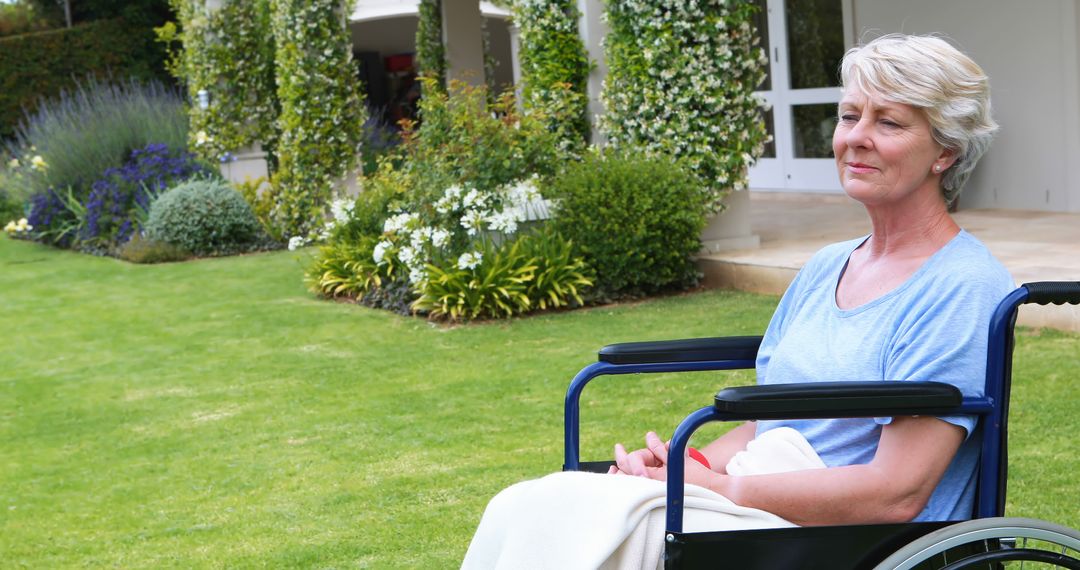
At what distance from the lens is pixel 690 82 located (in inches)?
326

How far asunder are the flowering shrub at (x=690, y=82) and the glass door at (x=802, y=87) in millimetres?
3545

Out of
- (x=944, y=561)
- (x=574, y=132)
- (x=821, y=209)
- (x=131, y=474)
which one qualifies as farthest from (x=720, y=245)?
(x=944, y=561)

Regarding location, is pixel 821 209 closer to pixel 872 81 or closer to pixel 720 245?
pixel 720 245

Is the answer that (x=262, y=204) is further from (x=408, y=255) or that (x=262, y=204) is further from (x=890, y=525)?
(x=890, y=525)

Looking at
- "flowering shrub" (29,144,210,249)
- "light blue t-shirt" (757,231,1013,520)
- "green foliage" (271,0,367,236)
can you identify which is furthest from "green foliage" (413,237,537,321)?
"flowering shrub" (29,144,210,249)

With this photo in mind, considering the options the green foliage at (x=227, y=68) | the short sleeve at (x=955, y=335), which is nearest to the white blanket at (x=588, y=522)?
the short sleeve at (x=955, y=335)

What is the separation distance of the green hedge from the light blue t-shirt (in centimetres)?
1873

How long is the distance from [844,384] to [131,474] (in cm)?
377

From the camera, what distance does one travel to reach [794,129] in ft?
40.8

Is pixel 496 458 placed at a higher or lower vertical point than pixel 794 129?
lower

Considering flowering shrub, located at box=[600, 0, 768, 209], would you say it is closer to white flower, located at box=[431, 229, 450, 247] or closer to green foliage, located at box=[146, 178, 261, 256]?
white flower, located at box=[431, 229, 450, 247]

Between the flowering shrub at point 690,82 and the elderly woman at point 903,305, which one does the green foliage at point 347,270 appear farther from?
the elderly woman at point 903,305

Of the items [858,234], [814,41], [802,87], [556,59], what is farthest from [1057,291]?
[802,87]

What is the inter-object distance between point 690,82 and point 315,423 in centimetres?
391
